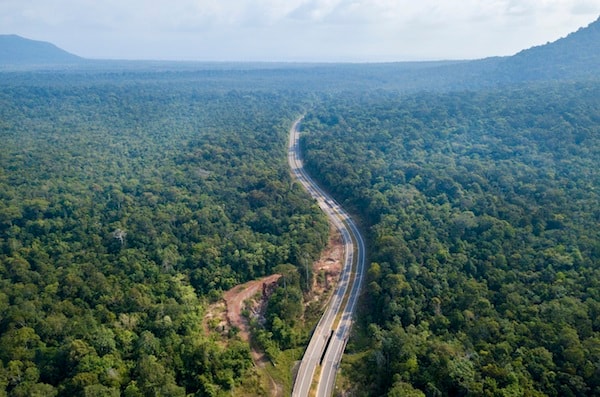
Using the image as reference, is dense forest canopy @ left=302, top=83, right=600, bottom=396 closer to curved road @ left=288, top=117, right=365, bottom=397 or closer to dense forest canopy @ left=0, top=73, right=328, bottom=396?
curved road @ left=288, top=117, right=365, bottom=397

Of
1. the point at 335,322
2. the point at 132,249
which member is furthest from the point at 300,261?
the point at 132,249

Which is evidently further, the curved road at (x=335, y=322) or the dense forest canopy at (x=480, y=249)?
the curved road at (x=335, y=322)

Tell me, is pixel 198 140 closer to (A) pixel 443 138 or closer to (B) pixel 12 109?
(A) pixel 443 138

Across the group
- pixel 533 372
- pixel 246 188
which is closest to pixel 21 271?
pixel 246 188

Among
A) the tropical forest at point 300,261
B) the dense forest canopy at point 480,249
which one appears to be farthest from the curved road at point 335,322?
the dense forest canopy at point 480,249

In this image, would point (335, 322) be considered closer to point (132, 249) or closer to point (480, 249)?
point (480, 249)

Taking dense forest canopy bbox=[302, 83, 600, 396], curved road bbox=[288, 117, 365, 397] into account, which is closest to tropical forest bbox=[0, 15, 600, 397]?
dense forest canopy bbox=[302, 83, 600, 396]

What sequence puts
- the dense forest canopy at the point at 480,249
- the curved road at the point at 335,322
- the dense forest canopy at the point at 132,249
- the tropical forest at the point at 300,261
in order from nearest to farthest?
1. the dense forest canopy at the point at 480,249
2. the tropical forest at the point at 300,261
3. the dense forest canopy at the point at 132,249
4. the curved road at the point at 335,322

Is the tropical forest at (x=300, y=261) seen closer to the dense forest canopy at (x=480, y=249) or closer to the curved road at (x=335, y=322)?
the dense forest canopy at (x=480, y=249)
